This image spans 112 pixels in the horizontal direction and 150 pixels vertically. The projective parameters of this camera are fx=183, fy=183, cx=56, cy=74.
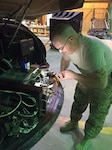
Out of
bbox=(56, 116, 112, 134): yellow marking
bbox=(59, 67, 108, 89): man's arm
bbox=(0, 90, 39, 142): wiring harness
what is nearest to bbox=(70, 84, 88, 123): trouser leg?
bbox=(56, 116, 112, 134): yellow marking

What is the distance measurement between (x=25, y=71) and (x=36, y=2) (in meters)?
0.49

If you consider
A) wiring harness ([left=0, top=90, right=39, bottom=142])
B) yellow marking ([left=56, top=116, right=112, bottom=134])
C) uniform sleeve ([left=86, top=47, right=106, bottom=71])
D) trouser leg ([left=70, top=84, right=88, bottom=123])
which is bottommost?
yellow marking ([left=56, top=116, right=112, bottom=134])

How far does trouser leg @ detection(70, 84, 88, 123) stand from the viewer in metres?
1.69

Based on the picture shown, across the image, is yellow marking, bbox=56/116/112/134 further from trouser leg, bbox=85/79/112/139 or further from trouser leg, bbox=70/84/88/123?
trouser leg, bbox=85/79/112/139

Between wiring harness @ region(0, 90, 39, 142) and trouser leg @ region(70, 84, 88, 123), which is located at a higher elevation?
wiring harness @ region(0, 90, 39, 142)

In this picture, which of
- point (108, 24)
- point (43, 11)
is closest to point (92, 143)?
point (43, 11)

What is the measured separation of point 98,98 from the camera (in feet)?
4.75

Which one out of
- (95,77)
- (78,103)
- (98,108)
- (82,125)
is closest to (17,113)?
(95,77)

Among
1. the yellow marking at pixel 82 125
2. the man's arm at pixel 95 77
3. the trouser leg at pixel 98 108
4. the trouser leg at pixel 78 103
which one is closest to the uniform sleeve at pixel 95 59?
the man's arm at pixel 95 77

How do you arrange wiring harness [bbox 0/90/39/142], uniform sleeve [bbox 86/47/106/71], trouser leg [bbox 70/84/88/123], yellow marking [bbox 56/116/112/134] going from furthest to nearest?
yellow marking [bbox 56/116/112/134], trouser leg [bbox 70/84/88/123], uniform sleeve [bbox 86/47/106/71], wiring harness [bbox 0/90/39/142]

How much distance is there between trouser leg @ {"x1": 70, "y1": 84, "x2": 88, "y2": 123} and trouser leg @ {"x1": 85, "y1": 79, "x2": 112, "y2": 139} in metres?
0.18

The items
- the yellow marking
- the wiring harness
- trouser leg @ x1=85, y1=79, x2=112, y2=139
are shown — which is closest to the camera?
the wiring harness

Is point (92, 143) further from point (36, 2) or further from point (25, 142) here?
point (36, 2)

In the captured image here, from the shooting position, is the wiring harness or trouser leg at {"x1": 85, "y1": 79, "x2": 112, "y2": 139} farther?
trouser leg at {"x1": 85, "y1": 79, "x2": 112, "y2": 139}
